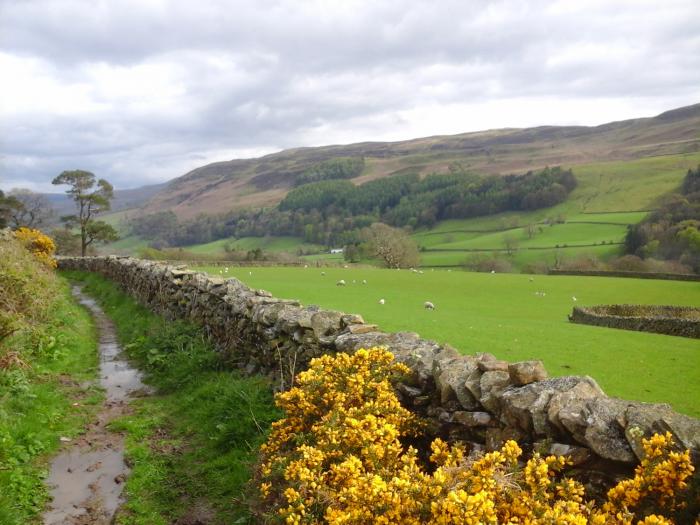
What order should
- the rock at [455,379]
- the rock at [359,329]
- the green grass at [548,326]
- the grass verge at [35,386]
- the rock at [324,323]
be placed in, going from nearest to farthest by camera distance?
1. the rock at [455,379]
2. the grass verge at [35,386]
3. the rock at [359,329]
4. the rock at [324,323]
5. the green grass at [548,326]

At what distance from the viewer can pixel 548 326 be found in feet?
45.3

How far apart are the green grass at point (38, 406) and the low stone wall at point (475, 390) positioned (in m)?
2.94

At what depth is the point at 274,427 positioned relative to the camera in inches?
223

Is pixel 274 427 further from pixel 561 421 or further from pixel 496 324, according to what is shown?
pixel 496 324

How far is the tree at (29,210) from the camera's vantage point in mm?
53781

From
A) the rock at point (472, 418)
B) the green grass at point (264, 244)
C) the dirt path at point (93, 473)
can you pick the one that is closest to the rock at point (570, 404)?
the rock at point (472, 418)

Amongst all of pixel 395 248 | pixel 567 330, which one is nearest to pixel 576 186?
pixel 395 248

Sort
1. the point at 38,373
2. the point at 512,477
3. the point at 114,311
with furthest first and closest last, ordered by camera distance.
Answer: the point at 114,311, the point at 38,373, the point at 512,477

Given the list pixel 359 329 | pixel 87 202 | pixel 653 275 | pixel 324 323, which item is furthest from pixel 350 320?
pixel 87 202

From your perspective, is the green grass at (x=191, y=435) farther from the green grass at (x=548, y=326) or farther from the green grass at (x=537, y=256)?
the green grass at (x=537, y=256)

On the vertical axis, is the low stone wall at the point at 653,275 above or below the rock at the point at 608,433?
below

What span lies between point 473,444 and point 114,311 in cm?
1686

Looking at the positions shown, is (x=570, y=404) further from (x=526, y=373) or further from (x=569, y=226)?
(x=569, y=226)

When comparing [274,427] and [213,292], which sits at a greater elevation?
[213,292]
